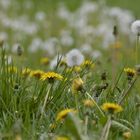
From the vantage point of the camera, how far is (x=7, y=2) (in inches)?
419

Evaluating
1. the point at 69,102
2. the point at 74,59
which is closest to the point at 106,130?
the point at 69,102

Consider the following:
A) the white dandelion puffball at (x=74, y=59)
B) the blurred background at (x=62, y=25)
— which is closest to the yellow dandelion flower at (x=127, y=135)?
the white dandelion puffball at (x=74, y=59)

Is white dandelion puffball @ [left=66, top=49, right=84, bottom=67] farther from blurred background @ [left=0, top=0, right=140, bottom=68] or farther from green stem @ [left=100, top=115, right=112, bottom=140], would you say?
blurred background @ [left=0, top=0, right=140, bottom=68]

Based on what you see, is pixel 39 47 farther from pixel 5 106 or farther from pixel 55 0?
pixel 5 106

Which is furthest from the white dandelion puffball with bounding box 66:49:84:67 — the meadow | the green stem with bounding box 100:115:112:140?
the green stem with bounding box 100:115:112:140

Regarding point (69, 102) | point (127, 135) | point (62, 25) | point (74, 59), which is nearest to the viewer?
point (127, 135)

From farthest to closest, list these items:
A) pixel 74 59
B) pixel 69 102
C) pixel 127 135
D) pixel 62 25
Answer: pixel 62 25 < pixel 74 59 < pixel 69 102 < pixel 127 135

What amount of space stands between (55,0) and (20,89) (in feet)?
30.4

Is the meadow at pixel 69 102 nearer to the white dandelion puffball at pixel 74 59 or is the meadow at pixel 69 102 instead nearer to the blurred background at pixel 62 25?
the white dandelion puffball at pixel 74 59

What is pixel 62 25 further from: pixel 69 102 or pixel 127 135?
pixel 127 135

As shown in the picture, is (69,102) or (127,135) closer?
(127,135)

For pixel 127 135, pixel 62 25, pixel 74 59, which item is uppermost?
pixel 74 59

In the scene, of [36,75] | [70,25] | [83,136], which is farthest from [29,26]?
[83,136]

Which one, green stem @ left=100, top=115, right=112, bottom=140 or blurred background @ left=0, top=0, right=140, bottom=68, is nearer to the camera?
green stem @ left=100, top=115, right=112, bottom=140
